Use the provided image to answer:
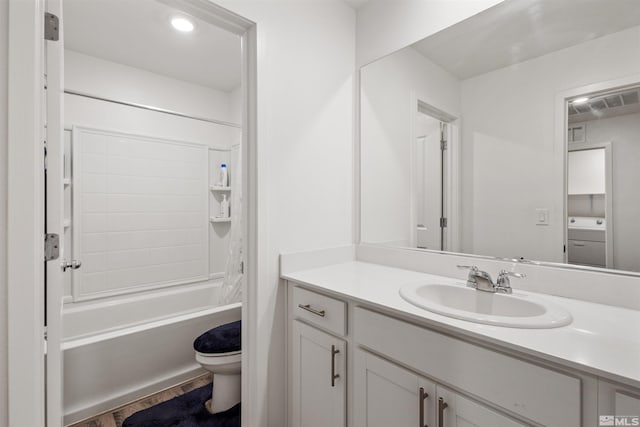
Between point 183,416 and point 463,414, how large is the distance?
1.54m

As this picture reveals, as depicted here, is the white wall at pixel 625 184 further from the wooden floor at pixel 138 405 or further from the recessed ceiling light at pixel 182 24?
the wooden floor at pixel 138 405

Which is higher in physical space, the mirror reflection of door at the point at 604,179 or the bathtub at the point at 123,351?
the mirror reflection of door at the point at 604,179

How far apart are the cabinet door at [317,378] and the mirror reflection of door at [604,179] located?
3.24ft

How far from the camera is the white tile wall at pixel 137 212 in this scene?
7.50 feet

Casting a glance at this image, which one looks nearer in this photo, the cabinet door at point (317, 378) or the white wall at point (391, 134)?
the cabinet door at point (317, 378)

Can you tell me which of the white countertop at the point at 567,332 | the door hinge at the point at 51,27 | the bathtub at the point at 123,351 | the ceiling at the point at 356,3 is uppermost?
the ceiling at the point at 356,3

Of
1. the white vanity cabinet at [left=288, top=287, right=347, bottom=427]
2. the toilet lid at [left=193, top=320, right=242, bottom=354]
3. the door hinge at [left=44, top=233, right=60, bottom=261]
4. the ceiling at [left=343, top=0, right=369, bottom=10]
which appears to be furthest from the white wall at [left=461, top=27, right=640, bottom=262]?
the door hinge at [left=44, top=233, right=60, bottom=261]

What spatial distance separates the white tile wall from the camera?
2285 millimetres

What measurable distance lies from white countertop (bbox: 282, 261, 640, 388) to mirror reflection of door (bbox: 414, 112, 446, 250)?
0.31m

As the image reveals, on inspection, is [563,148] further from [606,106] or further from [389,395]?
[389,395]

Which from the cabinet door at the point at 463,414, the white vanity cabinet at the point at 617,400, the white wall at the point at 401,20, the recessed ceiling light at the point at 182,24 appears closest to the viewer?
the white vanity cabinet at the point at 617,400

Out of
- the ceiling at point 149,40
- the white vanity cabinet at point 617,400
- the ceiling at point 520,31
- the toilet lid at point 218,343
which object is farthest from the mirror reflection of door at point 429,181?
the ceiling at point 149,40

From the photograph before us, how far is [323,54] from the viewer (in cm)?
168

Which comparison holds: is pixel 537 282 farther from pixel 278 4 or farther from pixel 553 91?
pixel 278 4
